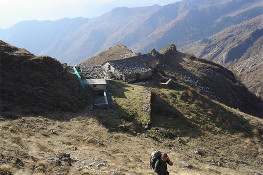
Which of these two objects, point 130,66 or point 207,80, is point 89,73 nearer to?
point 130,66

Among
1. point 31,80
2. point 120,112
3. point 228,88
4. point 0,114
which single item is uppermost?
point 31,80

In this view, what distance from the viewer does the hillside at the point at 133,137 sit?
42.2 feet

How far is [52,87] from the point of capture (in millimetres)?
24922

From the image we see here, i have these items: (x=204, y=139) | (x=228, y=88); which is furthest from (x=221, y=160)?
(x=228, y=88)

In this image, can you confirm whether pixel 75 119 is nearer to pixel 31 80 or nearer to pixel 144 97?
pixel 31 80

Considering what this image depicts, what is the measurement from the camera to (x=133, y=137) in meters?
20.9

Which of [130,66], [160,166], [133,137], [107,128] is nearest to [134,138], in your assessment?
[133,137]

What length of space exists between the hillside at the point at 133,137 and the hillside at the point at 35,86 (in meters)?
0.58

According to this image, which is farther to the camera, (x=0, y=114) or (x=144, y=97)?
(x=144, y=97)

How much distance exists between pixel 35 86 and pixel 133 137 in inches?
504

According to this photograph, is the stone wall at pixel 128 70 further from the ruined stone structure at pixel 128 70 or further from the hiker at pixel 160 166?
the hiker at pixel 160 166

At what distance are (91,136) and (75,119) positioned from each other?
12.8 ft

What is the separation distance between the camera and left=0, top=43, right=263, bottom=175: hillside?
12.9m

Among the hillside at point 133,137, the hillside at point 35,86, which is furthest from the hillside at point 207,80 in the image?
the hillside at point 35,86
